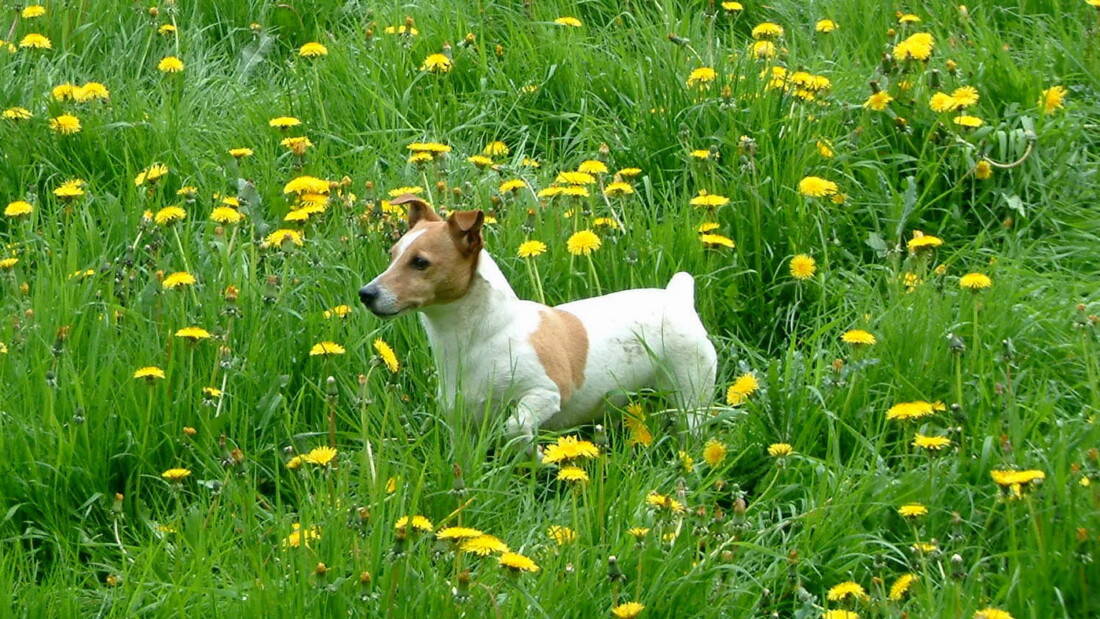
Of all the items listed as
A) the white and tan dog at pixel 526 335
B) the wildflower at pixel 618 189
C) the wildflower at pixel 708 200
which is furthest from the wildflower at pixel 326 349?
the wildflower at pixel 708 200

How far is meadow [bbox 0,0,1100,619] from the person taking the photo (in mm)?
3697

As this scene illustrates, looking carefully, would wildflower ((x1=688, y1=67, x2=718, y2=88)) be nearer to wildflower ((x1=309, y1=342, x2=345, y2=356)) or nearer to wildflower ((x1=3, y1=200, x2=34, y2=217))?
wildflower ((x1=309, y1=342, x2=345, y2=356))

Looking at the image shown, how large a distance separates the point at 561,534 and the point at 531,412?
2.60 ft

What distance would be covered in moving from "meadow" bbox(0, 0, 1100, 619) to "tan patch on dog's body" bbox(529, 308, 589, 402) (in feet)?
0.65

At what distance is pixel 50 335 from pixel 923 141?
2.91 meters

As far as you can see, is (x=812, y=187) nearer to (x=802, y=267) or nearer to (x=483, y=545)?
(x=802, y=267)

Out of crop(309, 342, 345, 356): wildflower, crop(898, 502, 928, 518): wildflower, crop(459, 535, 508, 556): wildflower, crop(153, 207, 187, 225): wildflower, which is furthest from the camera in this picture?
crop(153, 207, 187, 225): wildflower

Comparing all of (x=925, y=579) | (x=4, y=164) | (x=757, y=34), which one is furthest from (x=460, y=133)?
(x=925, y=579)

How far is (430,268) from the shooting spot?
14.4 feet

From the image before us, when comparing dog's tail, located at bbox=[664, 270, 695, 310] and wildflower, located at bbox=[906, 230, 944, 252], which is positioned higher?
wildflower, located at bbox=[906, 230, 944, 252]

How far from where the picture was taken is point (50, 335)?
4.66 m

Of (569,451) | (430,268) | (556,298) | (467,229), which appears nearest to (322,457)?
(569,451)

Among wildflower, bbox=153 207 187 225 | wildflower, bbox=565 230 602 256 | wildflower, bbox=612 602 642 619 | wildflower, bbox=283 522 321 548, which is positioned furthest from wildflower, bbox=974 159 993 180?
wildflower, bbox=283 522 321 548

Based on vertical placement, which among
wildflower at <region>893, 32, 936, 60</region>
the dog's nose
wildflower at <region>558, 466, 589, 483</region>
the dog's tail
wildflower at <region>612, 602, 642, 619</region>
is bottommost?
the dog's tail
